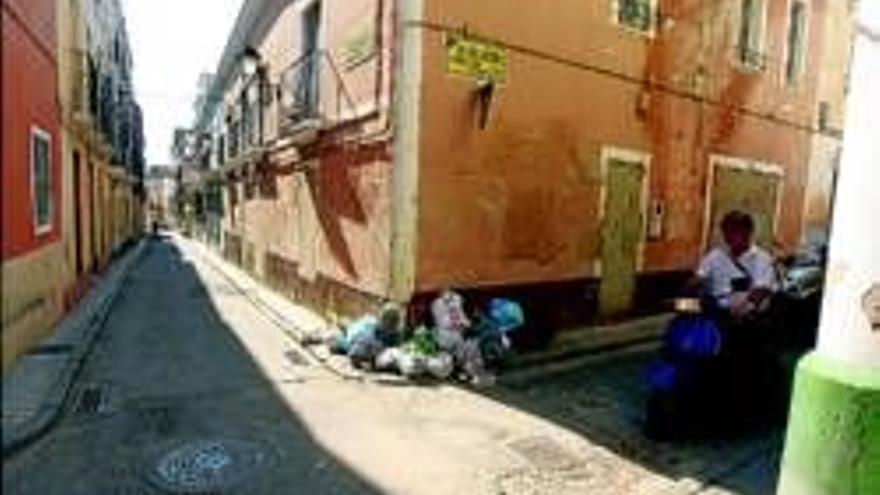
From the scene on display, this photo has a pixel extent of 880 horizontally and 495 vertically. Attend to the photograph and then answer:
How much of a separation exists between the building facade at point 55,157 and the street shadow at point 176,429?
2.83 feet

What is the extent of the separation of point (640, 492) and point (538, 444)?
1123 mm

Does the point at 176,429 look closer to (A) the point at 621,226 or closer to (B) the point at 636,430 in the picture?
(B) the point at 636,430

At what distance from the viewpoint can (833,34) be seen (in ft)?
52.7

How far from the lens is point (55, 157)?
34.4ft

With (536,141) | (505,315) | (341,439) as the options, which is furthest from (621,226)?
(341,439)

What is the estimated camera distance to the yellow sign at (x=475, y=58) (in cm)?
901

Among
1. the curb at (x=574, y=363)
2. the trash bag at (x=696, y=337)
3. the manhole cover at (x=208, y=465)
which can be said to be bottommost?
the manhole cover at (x=208, y=465)

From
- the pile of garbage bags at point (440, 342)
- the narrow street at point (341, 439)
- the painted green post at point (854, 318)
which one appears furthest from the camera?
the pile of garbage bags at point (440, 342)

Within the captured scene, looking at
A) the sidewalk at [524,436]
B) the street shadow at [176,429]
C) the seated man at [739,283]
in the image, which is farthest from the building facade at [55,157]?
the seated man at [739,283]

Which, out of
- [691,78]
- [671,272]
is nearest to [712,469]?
[671,272]

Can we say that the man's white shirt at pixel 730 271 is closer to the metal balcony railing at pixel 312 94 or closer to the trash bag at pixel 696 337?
the trash bag at pixel 696 337

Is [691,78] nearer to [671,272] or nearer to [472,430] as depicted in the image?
[671,272]

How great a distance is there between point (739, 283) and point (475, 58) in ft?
13.3

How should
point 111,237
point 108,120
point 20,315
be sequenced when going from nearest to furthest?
point 20,315, point 108,120, point 111,237
